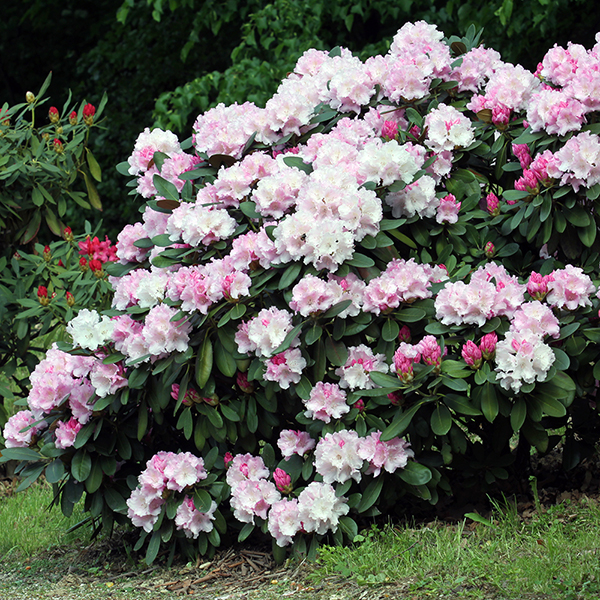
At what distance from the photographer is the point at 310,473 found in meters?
2.94

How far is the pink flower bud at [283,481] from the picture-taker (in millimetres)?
2967

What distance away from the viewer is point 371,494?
2.88 m

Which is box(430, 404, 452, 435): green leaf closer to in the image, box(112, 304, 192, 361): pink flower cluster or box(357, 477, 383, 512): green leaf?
box(357, 477, 383, 512): green leaf

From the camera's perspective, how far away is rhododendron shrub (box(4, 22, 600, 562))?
2.80 m

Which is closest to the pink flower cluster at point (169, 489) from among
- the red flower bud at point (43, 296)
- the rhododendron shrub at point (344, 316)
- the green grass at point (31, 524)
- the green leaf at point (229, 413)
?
the rhododendron shrub at point (344, 316)

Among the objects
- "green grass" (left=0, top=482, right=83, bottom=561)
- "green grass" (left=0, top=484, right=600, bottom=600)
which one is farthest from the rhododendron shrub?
"green grass" (left=0, top=482, right=83, bottom=561)

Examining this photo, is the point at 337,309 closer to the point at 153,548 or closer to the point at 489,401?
the point at 489,401

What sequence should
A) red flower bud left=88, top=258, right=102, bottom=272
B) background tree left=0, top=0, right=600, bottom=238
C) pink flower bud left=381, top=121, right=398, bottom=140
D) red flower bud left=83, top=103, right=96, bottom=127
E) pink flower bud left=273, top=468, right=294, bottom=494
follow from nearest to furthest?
1. pink flower bud left=273, top=468, right=294, bottom=494
2. pink flower bud left=381, top=121, right=398, bottom=140
3. red flower bud left=88, top=258, right=102, bottom=272
4. red flower bud left=83, top=103, right=96, bottom=127
5. background tree left=0, top=0, right=600, bottom=238

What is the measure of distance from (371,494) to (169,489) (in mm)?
759

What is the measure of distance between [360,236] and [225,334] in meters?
0.59

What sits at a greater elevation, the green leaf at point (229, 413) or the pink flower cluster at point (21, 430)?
the green leaf at point (229, 413)

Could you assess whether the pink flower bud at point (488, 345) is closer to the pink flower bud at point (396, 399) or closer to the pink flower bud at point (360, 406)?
the pink flower bud at point (396, 399)

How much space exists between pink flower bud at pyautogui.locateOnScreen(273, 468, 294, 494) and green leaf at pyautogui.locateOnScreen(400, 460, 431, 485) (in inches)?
16.1

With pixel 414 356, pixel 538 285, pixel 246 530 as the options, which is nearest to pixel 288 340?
pixel 414 356
